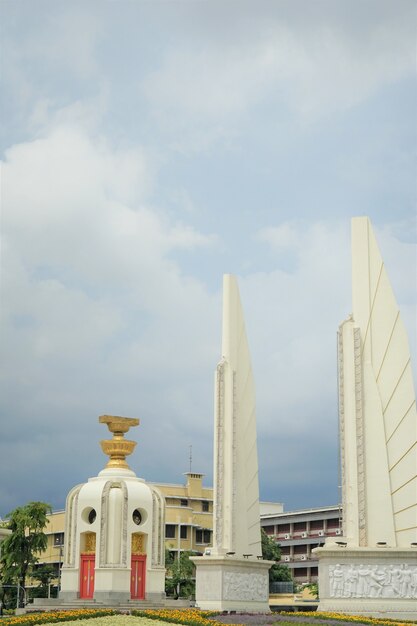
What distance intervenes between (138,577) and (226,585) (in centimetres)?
A: 838

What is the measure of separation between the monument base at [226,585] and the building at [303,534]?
2958 cm

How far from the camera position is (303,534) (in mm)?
60438

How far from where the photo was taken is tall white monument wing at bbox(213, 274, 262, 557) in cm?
2894

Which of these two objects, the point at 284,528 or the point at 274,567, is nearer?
the point at 274,567

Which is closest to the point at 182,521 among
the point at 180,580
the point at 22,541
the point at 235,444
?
the point at 180,580

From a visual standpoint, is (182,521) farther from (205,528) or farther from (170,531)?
(205,528)

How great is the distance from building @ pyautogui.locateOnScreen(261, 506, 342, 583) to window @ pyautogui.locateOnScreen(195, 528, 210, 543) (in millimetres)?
4998

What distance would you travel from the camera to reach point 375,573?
2370 centimetres

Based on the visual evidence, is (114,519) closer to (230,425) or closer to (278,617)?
(230,425)

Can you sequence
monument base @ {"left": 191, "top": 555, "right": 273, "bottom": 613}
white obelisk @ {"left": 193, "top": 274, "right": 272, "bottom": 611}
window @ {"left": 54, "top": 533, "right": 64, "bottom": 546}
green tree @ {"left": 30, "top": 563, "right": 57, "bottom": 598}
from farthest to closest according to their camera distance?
window @ {"left": 54, "top": 533, "right": 64, "bottom": 546} → green tree @ {"left": 30, "top": 563, "right": 57, "bottom": 598} → white obelisk @ {"left": 193, "top": 274, "right": 272, "bottom": 611} → monument base @ {"left": 191, "top": 555, "right": 273, "bottom": 613}

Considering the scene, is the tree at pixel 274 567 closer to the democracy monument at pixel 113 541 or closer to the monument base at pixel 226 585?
the democracy monument at pixel 113 541

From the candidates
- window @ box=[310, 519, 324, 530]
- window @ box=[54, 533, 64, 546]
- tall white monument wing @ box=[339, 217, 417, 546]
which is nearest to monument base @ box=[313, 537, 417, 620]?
tall white monument wing @ box=[339, 217, 417, 546]

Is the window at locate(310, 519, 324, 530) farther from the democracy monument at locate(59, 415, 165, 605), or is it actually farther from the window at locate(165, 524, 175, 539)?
the democracy monument at locate(59, 415, 165, 605)

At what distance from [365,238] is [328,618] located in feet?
39.1
